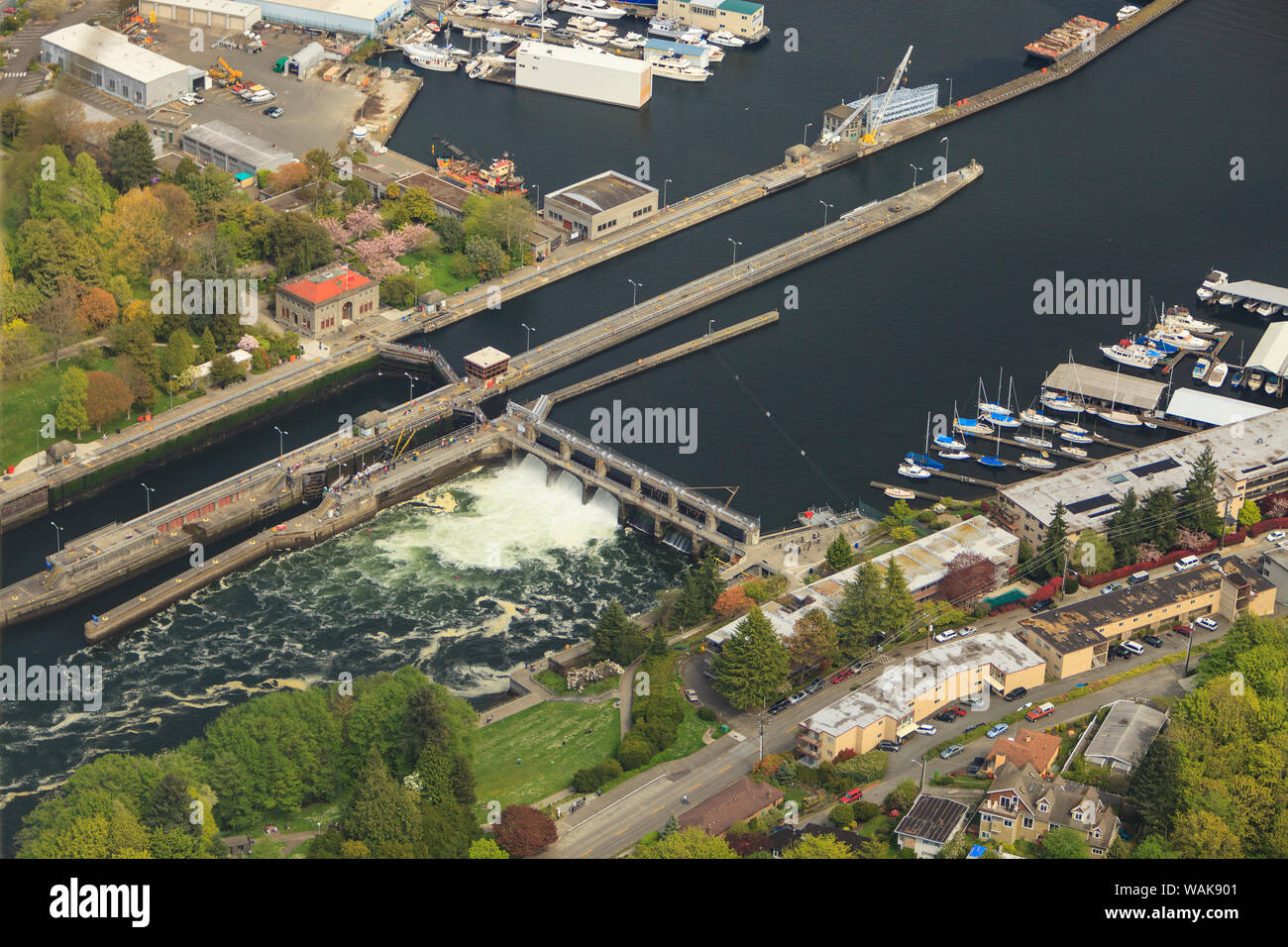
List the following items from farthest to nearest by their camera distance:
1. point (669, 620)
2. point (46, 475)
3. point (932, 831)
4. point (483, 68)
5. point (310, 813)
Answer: point (483, 68), point (46, 475), point (669, 620), point (310, 813), point (932, 831)

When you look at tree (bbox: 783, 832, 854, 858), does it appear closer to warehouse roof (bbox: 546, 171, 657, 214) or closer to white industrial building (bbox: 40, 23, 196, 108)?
warehouse roof (bbox: 546, 171, 657, 214)

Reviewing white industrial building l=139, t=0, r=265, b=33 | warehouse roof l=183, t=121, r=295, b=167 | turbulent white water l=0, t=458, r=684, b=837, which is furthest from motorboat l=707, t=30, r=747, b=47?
turbulent white water l=0, t=458, r=684, b=837

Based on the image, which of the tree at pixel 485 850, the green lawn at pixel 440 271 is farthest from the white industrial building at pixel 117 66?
the tree at pixel 485 850

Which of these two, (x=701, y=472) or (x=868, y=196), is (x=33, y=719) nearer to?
(x=701, y=472)

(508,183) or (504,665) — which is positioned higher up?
(508,183)

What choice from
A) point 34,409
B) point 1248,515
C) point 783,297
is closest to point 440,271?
point 783,297

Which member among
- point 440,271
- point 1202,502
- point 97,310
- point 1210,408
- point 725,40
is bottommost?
point 1202,502

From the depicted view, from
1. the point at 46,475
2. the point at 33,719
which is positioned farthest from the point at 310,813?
the point at 46,475

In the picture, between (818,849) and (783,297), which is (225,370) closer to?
(783,297)
